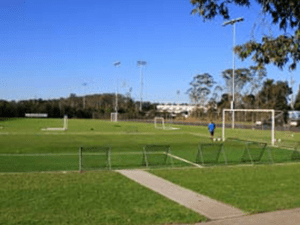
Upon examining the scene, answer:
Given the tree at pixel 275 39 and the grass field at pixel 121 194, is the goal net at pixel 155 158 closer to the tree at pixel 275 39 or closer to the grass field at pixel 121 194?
the grass field at pixel 121 194

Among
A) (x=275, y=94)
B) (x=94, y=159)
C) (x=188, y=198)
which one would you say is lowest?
(x=94, y=159)

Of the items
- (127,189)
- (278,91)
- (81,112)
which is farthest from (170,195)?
(81,112)

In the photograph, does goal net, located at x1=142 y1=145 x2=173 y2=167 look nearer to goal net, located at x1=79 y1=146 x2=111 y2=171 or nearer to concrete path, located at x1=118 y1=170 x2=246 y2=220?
goal net, located at x1=79 y1=146 x2=111 y2=171

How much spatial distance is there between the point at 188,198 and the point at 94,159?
31.5 feet

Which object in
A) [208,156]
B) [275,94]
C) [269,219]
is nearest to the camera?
[269,219]

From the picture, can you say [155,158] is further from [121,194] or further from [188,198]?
[188,198]

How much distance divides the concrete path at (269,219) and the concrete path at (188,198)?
11.0 inches

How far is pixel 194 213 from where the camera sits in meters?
8.01

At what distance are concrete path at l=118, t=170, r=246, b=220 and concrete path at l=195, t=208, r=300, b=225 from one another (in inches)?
11.0

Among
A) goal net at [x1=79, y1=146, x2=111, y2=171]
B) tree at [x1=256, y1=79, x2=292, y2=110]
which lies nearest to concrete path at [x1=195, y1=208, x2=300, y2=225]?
goal net at [x1=79, y1=146, x2=111, y2=171]

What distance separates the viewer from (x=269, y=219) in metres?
7.66

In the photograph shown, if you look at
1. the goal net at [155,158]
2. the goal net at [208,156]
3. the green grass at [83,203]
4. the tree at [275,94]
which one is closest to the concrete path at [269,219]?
the green grass at [83,203]

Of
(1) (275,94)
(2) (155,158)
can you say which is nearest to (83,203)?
(2) (155,158)

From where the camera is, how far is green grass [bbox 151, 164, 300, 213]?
9164mm
